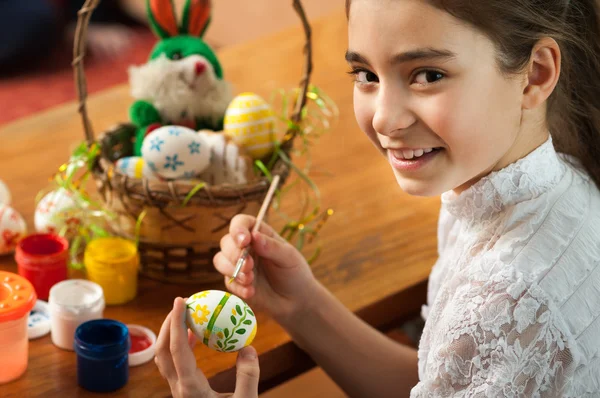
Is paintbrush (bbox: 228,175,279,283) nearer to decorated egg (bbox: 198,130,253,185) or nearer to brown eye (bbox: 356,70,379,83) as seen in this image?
decorated egg (bbox: 198,130,253,185)

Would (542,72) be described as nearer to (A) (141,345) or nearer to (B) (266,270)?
(B) (266,270)

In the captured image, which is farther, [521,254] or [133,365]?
[133,365]

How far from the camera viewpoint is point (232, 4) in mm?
3805

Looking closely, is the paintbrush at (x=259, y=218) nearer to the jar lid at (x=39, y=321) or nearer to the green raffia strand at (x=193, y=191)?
the green raffia strand at (x=193, y=191)

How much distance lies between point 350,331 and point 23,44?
2900mm

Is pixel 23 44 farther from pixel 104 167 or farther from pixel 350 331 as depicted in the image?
pixel 350 331

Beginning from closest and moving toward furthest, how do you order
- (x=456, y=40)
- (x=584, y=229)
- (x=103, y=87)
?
(x=456, y=40), (x=584, y=229), (x=103, y=87)

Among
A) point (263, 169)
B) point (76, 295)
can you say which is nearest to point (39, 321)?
point (76, 295)

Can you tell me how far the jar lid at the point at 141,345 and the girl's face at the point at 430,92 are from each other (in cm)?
41

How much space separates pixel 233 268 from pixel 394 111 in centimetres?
35

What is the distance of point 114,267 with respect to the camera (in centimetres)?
125

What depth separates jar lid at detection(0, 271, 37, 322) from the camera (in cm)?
107

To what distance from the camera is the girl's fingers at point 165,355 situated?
40.3 inches

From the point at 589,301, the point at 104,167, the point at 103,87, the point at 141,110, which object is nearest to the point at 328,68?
the point at 141,110
